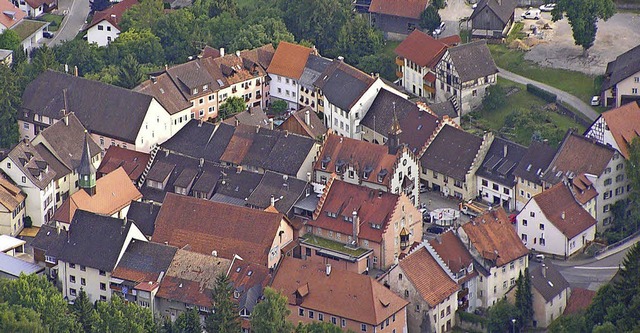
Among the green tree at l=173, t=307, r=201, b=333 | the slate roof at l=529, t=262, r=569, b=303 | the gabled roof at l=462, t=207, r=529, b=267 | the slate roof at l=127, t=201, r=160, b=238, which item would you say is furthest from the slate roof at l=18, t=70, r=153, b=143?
the slate roof at l=529, t=262, r=569, b=303

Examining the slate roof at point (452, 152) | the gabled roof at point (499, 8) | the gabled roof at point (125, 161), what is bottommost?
the gabled roof at point (125, 161)

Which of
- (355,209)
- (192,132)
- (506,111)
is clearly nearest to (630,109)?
(506,111)

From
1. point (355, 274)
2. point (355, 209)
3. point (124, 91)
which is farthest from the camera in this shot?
point (124, 91)

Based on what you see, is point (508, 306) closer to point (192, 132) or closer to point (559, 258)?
point (559, 258)

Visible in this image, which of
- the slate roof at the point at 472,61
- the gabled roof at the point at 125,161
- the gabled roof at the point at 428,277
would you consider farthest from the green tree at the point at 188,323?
the slate roof at the point at 472,61

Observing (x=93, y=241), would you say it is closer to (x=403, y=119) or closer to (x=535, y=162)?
(x=403, y=119)

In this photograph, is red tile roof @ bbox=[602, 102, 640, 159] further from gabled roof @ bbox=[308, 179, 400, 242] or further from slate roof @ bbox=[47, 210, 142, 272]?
slate roof @ bbox=[47, 210, 142, 272]

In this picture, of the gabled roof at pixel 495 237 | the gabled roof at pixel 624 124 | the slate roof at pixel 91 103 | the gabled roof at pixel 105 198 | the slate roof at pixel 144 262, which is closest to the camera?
the slate roof at pixel 144 262

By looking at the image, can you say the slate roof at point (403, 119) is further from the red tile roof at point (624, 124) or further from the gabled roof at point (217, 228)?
the gabled roof at point (217, 228)
